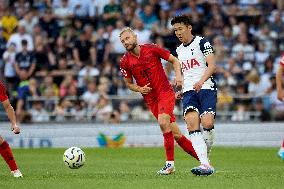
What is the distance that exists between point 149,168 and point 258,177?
10.7 feet

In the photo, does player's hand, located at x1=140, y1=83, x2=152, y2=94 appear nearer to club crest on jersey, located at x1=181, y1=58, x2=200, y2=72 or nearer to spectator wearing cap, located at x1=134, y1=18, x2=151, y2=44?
club crest on jersey, located at x1=181, y1=58, x2=200, y2=72

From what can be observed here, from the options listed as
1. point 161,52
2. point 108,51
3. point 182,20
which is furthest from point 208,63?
point 108,51

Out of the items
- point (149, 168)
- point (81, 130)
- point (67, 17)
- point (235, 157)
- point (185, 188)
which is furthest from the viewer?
point (67, 17)

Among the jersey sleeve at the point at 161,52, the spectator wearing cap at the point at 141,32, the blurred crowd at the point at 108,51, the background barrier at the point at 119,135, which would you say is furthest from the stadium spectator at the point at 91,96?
the jersey sleeve at the point at 161,52

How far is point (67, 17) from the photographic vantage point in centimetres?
2808

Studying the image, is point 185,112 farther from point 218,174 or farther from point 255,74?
point 255,74

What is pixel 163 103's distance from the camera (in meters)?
14.8

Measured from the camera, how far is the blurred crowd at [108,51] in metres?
25.8

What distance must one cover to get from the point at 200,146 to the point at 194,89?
2.82ft

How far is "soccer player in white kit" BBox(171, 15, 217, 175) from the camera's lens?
544 inches

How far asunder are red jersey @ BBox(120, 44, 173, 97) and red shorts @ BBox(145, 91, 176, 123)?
10 centimetres

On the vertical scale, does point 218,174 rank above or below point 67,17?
below

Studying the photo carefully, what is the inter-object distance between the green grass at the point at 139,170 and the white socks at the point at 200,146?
30cm

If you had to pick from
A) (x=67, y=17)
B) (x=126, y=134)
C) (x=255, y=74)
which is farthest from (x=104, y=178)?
(x=67, y=17)
